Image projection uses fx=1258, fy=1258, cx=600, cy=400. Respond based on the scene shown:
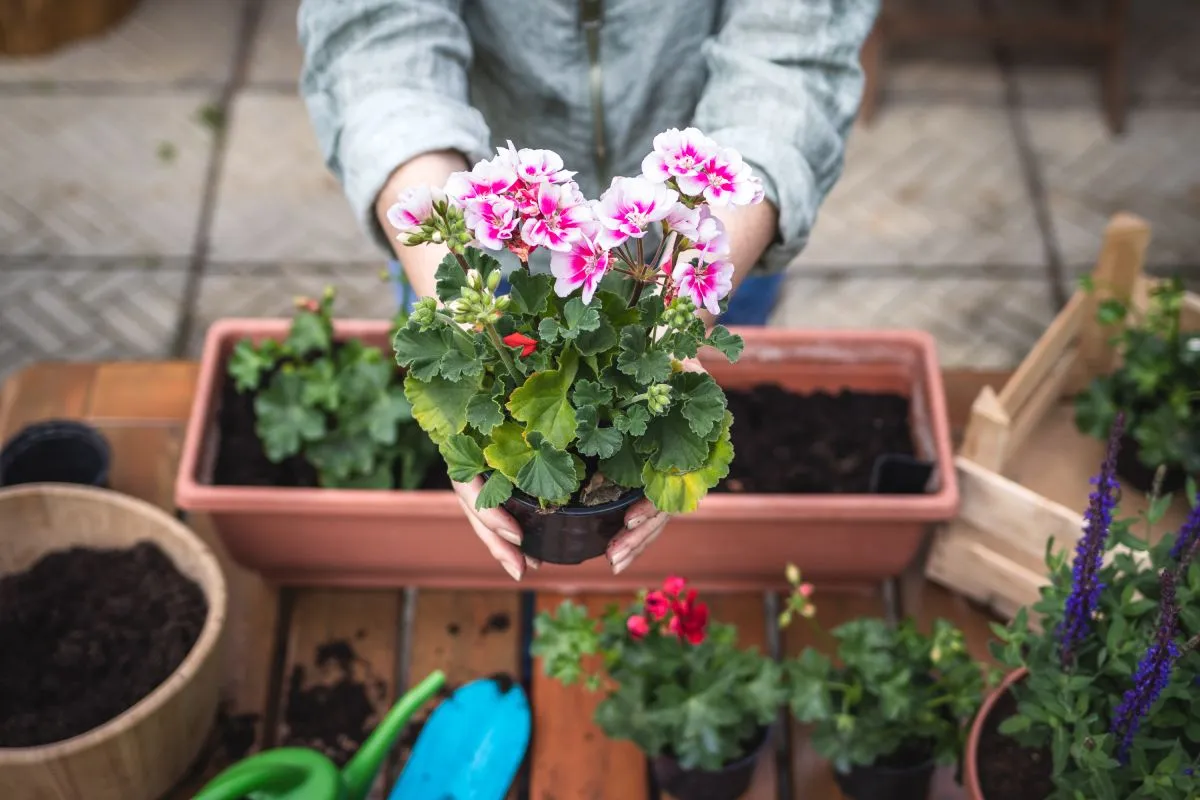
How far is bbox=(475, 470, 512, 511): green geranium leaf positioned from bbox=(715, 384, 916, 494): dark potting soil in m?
0.69

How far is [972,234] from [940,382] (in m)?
1.55

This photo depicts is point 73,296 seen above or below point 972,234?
below

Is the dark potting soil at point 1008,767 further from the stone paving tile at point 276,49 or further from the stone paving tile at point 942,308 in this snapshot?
the stone paving tile at point 276,49

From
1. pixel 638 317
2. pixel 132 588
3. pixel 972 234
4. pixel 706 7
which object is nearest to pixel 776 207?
pixel 706 7

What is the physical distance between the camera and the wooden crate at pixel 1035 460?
1.69 m

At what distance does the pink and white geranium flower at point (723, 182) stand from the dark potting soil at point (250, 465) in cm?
87

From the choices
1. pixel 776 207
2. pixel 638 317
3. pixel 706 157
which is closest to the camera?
pixel 706 157

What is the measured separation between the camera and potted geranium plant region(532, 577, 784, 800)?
4.91ft

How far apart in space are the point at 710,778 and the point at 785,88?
860 mm

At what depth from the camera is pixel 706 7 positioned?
5.32ft

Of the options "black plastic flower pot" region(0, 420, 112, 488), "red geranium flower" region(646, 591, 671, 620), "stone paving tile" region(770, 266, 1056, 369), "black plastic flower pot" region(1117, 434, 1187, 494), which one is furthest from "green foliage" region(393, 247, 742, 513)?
"stone paving tile" region(770, 266, 1056, 369)

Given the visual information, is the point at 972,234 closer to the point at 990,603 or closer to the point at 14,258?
the point at 990,603

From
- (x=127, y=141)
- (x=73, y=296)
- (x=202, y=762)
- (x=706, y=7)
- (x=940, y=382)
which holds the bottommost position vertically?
(x=202, y=762)

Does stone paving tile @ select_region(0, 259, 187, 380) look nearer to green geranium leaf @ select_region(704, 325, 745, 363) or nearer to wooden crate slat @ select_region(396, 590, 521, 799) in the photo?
wooden crate slat @ select_region(396, 590, 521, 799)
